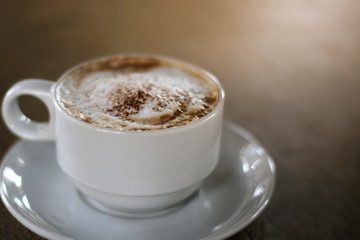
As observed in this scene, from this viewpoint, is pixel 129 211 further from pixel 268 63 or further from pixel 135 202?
pixel 268 63

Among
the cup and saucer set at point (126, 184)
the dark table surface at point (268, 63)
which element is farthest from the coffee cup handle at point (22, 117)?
the dark table surface at point (268, 63)

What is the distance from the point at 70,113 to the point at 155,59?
0.99 feet

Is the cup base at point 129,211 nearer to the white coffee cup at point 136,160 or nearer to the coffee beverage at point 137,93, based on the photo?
the white coffee cup at point 136,160

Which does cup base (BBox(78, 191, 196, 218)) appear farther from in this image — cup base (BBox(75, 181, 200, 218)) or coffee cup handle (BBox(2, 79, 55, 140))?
coffee cup handle (BBox(2, 79, 55, 140))

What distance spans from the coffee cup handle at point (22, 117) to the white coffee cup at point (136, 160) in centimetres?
4

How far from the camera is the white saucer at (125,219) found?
34.3 inches

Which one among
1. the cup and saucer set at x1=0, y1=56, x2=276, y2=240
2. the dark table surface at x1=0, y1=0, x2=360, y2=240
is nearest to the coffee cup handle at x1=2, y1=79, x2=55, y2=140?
the cup and saucer set at x1=0, y1=56, x2=276, y2=240

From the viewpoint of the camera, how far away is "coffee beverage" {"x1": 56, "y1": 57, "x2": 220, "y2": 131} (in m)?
0.89

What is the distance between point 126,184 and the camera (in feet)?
2.83

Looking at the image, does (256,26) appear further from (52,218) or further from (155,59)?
(52,218)

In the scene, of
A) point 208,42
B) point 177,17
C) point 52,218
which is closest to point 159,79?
point 52,218

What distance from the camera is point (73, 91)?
0.99m

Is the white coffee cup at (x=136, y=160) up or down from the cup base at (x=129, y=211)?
up

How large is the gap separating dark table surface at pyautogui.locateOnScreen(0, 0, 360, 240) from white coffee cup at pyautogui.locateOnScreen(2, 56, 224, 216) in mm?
142
